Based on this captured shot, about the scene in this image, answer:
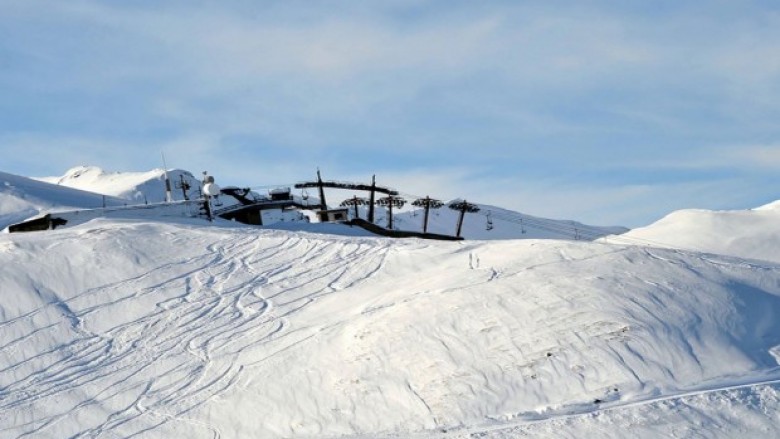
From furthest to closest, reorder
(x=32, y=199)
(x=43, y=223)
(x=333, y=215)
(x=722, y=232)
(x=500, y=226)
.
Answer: (x=500, y=226)
(x=32, y=199)
(x=333, y=215)
(x=722, y=232)
(x=43, y=223)

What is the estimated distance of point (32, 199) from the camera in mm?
61781

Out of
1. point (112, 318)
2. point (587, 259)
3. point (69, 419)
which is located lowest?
point (69, 419)

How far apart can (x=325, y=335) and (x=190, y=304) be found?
5.69 meters

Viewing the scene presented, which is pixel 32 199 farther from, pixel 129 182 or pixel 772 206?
pixel 772 206

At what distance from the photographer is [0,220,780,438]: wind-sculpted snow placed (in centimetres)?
1936

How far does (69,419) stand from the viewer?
70.3 feet

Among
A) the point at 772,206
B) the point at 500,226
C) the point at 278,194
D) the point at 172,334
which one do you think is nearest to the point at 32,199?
the point at 278,194

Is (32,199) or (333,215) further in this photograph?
Result: (32,199)

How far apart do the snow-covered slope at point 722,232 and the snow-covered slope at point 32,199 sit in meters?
32.9

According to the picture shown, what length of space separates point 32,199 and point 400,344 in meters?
46.3

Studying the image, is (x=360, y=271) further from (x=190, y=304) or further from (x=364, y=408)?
(x=364, y=408)

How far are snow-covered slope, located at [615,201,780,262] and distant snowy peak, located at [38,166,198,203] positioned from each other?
148 ft

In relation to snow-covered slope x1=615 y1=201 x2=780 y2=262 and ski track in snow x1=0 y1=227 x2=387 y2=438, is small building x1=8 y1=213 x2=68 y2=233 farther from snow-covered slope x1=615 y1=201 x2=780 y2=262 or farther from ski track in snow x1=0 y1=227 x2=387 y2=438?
snow-covered slope x1=615 y1=201 x2=780 y2=262

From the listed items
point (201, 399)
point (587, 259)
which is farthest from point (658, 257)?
point (201, 399)
